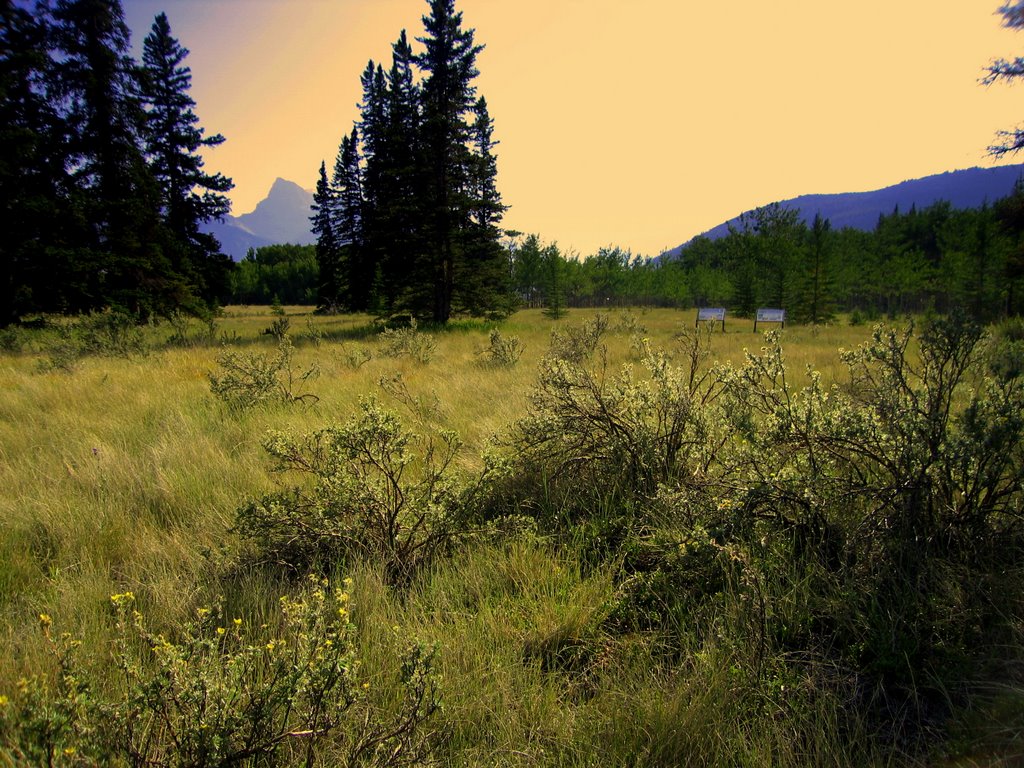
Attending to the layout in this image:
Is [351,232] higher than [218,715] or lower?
higher

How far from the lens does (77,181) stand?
16688 mm

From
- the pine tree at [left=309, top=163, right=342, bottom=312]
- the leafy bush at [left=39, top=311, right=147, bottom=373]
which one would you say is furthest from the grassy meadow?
the pine tree at [left=309, top=163, right=342, bottom=312]

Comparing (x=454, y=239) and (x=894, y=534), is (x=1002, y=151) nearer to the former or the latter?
(x=894, y=534)

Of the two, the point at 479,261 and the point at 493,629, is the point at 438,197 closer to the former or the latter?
the point at 479,261

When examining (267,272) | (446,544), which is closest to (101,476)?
(446,544)

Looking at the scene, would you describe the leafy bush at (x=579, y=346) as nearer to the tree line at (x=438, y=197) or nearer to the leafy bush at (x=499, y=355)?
the leafy bush at (x=499, y=355)

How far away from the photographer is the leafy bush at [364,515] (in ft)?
8.27

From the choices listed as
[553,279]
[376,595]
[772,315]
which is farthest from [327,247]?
[376,595]

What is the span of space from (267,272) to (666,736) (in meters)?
87.7

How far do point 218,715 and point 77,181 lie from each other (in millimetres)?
22989

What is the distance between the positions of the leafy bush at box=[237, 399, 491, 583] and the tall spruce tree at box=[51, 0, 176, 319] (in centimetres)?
1780

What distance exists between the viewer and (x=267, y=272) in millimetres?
76438

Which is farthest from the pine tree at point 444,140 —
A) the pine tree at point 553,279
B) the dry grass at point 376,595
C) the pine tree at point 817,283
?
the pine tree at point 817,283

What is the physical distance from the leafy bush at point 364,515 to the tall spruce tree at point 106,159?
701 inches
